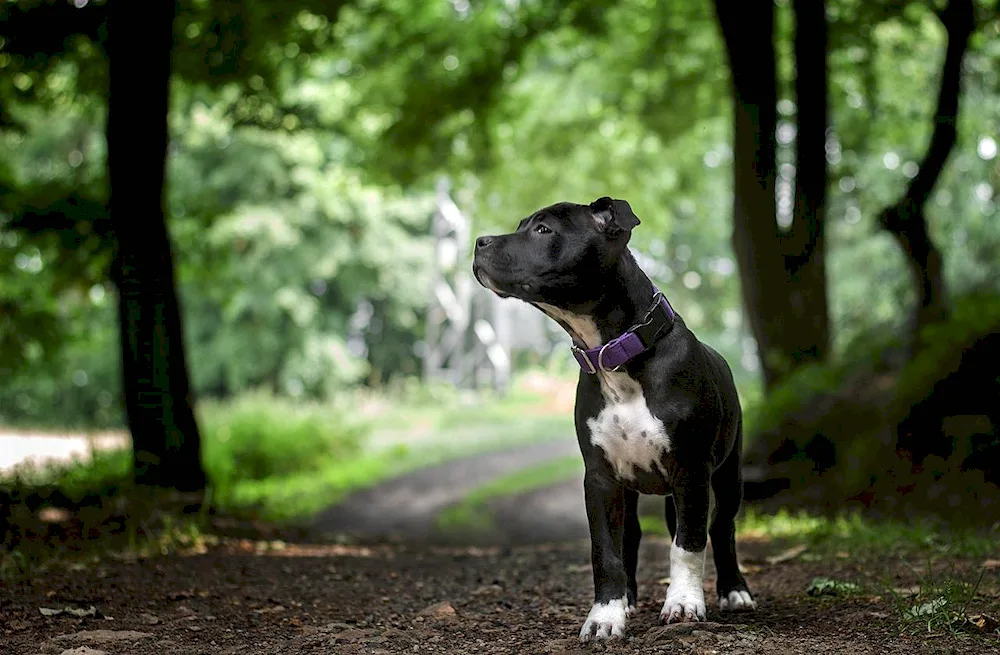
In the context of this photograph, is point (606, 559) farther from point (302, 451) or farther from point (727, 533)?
point (302, 451)

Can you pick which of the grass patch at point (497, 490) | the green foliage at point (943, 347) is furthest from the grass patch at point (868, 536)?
the grass patch at point (497, 490)

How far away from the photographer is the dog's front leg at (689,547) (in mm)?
4480

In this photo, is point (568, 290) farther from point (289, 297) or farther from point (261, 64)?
point (289, 297)

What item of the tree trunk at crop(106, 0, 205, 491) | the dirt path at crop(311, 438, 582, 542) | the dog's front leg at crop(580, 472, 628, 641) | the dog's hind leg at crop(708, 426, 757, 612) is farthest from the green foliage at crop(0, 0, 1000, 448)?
the dog's front leg at crop(580, 472, 628, 641)

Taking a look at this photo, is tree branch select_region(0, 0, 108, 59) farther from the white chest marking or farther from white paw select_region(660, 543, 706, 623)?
white paw select_region(660, 543, 706, 623)

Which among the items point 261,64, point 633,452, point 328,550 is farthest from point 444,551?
point 261,64

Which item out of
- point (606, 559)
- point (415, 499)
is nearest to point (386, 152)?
point (415, 499)

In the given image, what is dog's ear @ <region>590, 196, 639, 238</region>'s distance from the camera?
14.4 feet

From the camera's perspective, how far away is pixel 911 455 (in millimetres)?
9516

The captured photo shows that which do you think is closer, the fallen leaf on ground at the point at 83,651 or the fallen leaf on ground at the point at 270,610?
the fallen leaf on ground at the point at 83,651

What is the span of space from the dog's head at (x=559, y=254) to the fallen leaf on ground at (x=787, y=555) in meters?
3.33

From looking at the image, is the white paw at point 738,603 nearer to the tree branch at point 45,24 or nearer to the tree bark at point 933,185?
the tree bark at point 933,185

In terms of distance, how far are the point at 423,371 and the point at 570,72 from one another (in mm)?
23309

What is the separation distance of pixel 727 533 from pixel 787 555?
220 centimetres
